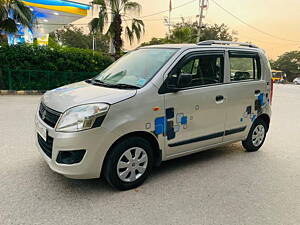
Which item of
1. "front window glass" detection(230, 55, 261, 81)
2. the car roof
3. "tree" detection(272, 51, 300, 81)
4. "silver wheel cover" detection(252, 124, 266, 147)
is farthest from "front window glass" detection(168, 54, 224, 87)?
"tree" detection(272, 51, 300, 81)

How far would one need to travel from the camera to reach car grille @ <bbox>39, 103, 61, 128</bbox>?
9.23 feet

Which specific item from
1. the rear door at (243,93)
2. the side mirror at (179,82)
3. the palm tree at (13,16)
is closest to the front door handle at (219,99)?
the rear door at (243,93)

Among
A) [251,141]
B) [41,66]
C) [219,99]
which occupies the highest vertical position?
[41,66]

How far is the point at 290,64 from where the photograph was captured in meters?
56.2

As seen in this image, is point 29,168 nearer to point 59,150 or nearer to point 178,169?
point 59,150

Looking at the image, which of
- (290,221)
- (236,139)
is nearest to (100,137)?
(290,221)

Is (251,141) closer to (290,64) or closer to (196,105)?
(196,105)

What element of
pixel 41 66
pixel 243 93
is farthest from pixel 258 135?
pixel 41 66

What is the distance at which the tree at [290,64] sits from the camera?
5565cm

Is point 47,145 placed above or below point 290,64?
below

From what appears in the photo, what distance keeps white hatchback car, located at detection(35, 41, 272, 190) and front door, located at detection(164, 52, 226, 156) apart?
0.01 metres

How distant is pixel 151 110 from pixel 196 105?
0.77 meters

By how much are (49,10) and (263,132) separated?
1975 cm

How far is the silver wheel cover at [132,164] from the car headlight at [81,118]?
0.57 metres
